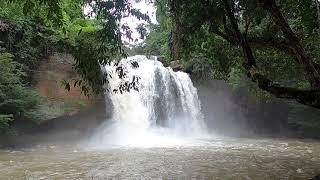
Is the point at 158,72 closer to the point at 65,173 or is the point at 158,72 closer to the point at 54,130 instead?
the point at 54,130

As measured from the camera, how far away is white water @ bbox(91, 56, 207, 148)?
20.6 metres

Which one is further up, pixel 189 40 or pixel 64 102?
pixel 189 40

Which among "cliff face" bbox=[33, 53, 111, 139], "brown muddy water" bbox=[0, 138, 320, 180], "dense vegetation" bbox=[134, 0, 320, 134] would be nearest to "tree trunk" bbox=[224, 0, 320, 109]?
"dense vegetation" bbox=[134, 0, 320, 134]

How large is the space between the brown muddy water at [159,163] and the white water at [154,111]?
367 centimetres

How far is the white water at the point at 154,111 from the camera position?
67.5 ft

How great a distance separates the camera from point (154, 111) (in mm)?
22875

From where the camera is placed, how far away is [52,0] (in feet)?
20.2

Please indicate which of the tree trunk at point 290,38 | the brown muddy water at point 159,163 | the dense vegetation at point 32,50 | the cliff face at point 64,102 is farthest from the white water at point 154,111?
the tree trunk at point 290,38

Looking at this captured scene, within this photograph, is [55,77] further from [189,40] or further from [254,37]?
[254,37]

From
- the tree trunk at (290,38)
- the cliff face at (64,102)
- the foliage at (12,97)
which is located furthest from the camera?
the cliff face at (64,102)

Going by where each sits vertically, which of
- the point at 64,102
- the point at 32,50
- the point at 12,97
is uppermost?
the point at 32,50

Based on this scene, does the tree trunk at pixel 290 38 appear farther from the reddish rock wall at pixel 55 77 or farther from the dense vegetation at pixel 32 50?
the reddish rock wall at pixel 55 77

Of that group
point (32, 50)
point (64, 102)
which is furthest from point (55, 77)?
point (32, 50)

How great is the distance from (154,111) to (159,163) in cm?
1060
